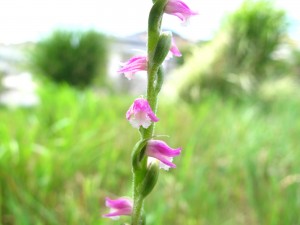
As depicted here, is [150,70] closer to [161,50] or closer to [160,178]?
[161,50]


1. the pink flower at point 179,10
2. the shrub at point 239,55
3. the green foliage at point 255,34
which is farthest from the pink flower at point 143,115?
the green foliage at point 255,34

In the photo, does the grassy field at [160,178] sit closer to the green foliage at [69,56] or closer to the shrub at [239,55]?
the shrub at [239,55]

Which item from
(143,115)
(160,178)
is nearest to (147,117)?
(143,115)

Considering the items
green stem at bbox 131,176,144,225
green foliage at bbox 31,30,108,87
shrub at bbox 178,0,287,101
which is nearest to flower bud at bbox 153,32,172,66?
green stem at bbox 131,176,144,225

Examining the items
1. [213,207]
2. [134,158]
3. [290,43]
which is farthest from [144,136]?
[290,43]

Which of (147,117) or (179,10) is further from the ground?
(179,10)

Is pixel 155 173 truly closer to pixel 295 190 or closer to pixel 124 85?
pixel 295 190
